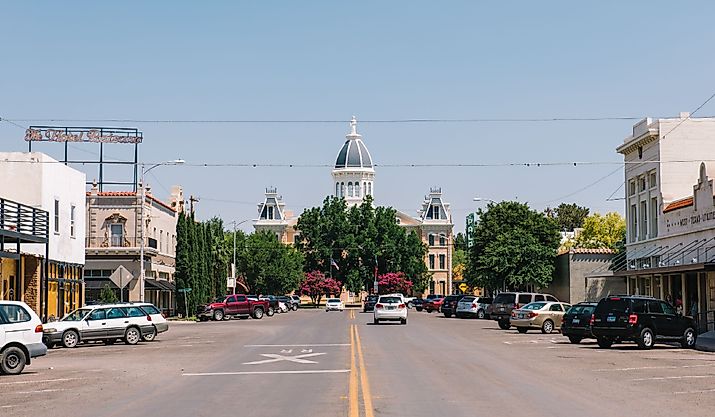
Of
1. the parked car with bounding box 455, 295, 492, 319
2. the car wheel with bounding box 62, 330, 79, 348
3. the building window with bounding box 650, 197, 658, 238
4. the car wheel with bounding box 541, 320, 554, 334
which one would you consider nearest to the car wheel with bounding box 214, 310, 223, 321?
the parked car with bounding box 455, 295, 492, 319

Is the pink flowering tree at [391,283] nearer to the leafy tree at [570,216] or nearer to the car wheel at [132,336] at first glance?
the leafy tree at [570,216]

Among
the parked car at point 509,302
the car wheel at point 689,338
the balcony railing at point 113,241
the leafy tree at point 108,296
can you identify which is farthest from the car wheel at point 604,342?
the balcony railing at point 113,241

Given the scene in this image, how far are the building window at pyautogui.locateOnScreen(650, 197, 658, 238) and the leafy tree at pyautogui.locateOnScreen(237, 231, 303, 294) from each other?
62.5 meters

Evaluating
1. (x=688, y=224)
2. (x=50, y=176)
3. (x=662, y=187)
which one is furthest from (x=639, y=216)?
(x=50, y=176)

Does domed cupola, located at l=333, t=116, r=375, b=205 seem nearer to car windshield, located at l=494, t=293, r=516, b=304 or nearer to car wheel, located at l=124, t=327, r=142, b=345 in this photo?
car windshield, located at l=494, t=293, r=516, b=304

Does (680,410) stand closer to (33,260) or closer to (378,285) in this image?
(33,260)

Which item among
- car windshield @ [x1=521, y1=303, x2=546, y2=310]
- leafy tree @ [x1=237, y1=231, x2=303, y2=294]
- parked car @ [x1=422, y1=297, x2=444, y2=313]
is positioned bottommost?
parked car @ [x1=422, y1=297, x2=444, y2=313]

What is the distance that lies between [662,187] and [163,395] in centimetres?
A: 4052

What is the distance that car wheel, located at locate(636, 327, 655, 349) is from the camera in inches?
1271

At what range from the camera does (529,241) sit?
68.6 metres

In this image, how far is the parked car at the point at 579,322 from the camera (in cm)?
3472

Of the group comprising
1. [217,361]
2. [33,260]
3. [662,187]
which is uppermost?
[662,187]

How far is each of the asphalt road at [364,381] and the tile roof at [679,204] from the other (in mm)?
16980

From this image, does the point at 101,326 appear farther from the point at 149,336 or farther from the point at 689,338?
the point at 689,338
